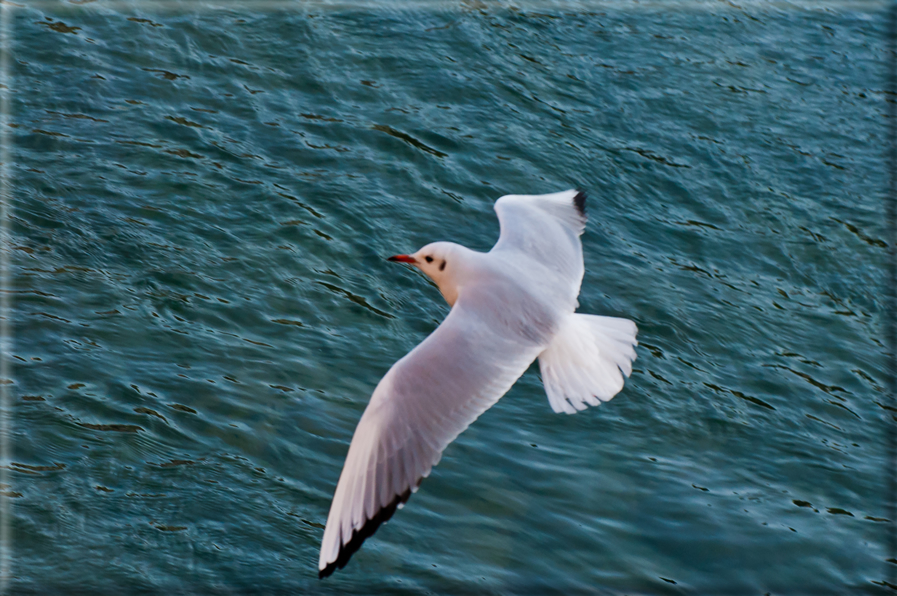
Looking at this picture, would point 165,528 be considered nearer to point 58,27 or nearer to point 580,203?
point 580,203

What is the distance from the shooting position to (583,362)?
422 centimetres

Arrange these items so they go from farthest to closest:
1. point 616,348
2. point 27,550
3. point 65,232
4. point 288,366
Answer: point 65,232
point 288,366
point 616,348
point 27,550

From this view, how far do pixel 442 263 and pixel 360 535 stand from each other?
4.76 feet

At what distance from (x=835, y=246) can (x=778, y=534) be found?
3.12 m

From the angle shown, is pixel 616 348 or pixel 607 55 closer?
pixel 616 348

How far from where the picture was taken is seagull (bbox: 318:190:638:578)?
11.9 feet

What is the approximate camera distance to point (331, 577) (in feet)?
12.4

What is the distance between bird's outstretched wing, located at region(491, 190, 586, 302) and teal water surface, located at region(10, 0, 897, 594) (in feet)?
2.31

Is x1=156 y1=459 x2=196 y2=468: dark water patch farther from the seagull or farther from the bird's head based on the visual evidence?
the bird's head

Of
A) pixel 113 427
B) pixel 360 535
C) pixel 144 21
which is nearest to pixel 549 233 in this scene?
pixel 360 535

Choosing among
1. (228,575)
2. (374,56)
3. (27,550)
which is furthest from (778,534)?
(374,56)

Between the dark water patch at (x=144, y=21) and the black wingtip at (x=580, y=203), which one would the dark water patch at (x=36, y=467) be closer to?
the black wingtip at (x=580, y=203)

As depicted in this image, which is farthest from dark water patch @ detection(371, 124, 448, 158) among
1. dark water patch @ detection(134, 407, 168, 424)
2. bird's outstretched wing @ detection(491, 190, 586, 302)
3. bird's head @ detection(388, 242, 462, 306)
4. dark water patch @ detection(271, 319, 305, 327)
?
dark water patch @ detection(134, 407, 168, 424)

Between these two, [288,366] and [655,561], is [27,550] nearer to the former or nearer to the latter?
[288,366]
